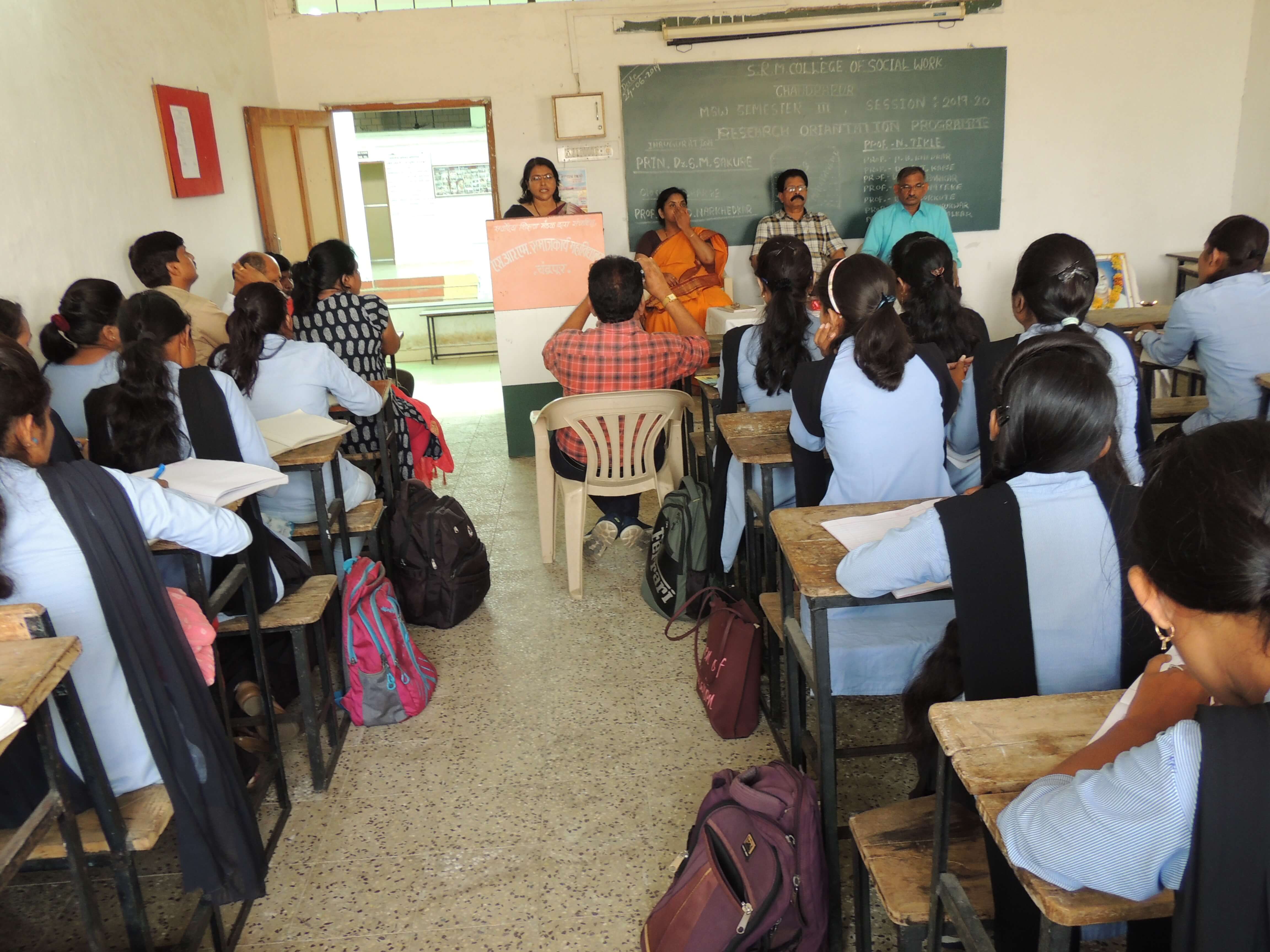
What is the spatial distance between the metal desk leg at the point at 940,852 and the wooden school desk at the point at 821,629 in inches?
13.3

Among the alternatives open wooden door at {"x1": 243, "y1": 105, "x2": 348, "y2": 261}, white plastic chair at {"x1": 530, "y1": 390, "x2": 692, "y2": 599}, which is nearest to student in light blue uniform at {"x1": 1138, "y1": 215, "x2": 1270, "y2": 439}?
white plastic chair at {"x1": 530, "y1": 390, "x2": 692, "y2": 599}

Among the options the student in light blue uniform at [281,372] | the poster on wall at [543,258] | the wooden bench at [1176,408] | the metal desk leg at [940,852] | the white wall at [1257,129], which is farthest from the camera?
the white wall at [1257,129]

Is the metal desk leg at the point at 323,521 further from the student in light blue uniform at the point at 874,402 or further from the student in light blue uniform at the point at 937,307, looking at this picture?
the student in light blue uniform at the point at 937,307

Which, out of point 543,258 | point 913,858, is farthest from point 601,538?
point 913,858

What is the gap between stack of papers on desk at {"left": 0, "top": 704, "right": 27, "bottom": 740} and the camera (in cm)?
104

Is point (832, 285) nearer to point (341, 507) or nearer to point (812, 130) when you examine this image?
point (341, 507)

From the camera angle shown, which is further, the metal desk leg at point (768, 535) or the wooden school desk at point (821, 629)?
the metal desk leg at point (768, 535)

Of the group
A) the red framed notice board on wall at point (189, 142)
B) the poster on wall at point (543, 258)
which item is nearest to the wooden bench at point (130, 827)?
the poster on wall at point (543, 258)

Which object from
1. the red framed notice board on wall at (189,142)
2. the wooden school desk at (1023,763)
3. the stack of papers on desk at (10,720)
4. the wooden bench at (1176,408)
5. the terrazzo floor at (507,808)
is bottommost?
the terrazzo floor at (507,808)

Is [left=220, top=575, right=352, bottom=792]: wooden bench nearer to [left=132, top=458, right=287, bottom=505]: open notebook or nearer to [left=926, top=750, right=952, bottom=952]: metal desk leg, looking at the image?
[left=132, top=458, right=287, bottom=505]: open notebook

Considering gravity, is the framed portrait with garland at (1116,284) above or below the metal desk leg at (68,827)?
above

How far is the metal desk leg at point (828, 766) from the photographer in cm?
157

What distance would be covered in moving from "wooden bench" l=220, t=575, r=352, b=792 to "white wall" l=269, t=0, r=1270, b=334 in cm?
397

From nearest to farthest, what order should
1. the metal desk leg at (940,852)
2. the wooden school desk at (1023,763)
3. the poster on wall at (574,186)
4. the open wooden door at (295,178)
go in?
the wooden school desk at (1023,763)
the metal desk leg at (940,852)
the open wooden door at (295,178)
the poster on wall at (574,186)
